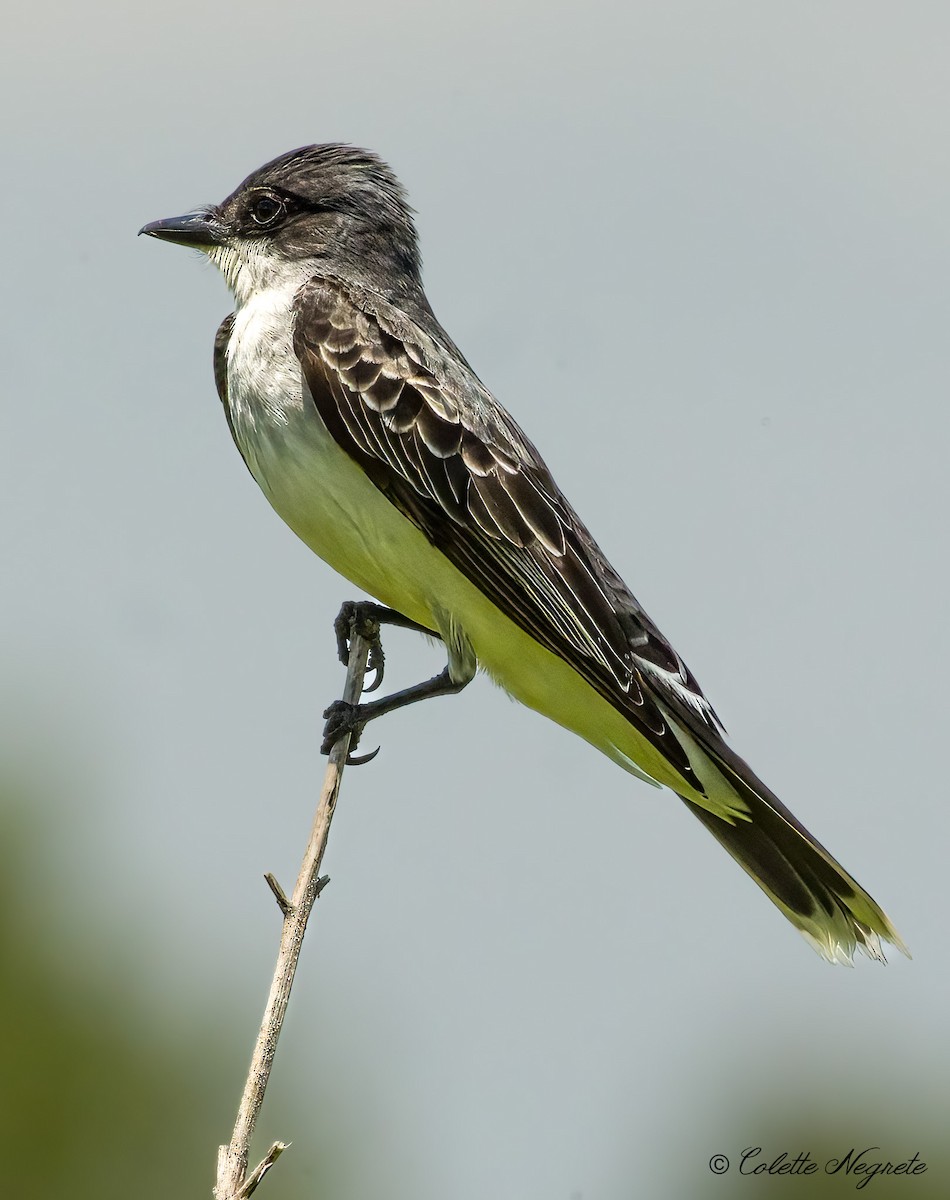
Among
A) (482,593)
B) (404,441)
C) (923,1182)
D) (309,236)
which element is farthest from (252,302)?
(923,1182)

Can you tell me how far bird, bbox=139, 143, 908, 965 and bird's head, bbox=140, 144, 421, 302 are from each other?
451 millimetres

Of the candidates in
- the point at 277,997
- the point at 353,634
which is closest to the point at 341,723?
the point at 353,634

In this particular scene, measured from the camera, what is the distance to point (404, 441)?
300 inches

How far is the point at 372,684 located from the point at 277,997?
3.07 meters

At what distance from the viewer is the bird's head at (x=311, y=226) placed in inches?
336

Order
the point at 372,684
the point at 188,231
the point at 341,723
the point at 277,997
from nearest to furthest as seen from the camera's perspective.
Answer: the point at 277,997, the point at 341,723, the point at 372,684, the point at 188,231

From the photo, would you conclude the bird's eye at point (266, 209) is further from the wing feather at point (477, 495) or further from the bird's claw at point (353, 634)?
the bird's claw at point (353, 634)

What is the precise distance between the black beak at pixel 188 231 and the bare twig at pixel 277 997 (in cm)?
348

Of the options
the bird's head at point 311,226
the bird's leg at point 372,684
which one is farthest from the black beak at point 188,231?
the bird's leg at point 372,684

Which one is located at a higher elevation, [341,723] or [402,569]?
[402,569]

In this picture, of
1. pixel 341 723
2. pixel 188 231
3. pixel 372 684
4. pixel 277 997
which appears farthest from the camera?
pixel 188 231

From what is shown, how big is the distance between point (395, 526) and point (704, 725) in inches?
66.1

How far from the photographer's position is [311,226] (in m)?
8.71

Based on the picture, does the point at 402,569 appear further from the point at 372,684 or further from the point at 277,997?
the point at 277,997
